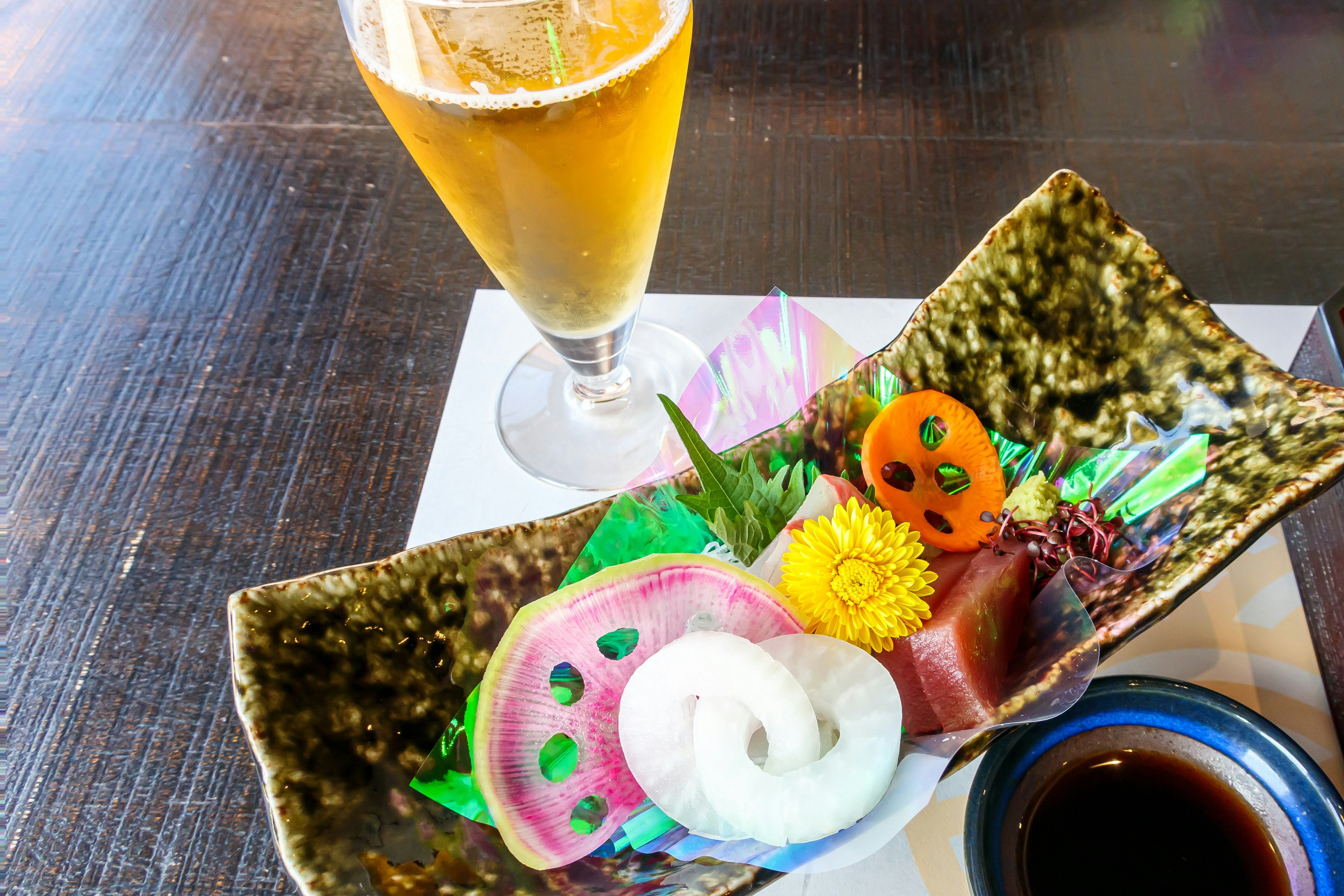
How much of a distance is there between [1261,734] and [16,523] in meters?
0.96

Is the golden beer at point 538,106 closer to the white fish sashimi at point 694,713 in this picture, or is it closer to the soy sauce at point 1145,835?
the white fish sashimi at point 694,713

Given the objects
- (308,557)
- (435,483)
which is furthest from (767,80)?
(308,557)

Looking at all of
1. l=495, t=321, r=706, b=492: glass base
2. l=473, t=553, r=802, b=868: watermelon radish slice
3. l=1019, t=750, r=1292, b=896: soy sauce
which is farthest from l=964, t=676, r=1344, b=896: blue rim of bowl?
l=495, t=321, r=706, b=492: glass base

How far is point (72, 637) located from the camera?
71 cm

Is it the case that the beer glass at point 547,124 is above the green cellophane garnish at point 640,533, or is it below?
above

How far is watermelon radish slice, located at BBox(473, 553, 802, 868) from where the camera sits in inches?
17.0

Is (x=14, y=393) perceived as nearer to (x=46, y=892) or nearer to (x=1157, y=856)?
(x=46, y=892)

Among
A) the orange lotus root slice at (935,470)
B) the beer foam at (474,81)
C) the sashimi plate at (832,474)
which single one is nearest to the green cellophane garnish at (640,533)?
the sashimi plate at (832,474)

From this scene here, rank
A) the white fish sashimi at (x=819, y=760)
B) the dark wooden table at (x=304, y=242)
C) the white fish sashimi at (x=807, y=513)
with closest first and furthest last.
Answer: the white fish sashimi at (x=819, y=760), the white fish sashimi at (x=807, y=513), the dark wooden table at (x=304, y=242)

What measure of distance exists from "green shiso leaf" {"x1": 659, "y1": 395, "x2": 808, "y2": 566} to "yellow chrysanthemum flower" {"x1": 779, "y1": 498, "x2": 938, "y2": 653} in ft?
0.18

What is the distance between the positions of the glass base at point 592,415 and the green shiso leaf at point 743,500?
0.74 ft

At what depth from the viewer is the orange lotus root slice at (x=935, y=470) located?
0.53 metres

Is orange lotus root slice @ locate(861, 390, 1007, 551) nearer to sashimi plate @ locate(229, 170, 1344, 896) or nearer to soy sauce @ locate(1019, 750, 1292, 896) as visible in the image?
sashimi plate @ locate(229, 170, 1344, 896)

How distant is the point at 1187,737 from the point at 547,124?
500 mm
